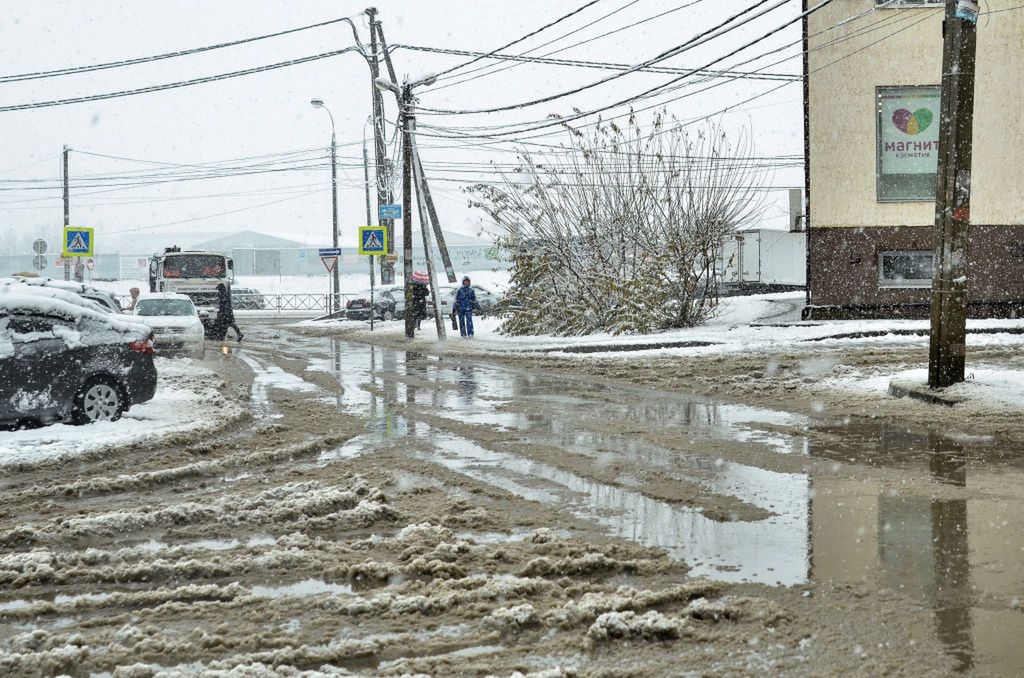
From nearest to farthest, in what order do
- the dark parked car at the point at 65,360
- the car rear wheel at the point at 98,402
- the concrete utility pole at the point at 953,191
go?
the dark parked car at the point at 65,360
the car rear wheel at the point at 98,402
the concrete utility pole at the point at 953,191

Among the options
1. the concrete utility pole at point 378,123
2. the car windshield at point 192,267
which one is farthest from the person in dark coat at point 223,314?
the concrete utility pole at point 378,123

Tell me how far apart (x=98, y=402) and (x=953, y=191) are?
31.8ft

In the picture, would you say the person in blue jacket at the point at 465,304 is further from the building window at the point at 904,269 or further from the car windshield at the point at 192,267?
the car windshield at the point at 192,267

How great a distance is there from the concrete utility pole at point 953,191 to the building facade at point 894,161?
13.0 m

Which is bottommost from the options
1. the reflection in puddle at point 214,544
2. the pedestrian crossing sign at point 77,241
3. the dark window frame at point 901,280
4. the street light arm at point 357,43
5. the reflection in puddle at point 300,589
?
the reflection in puddle at point 214,544

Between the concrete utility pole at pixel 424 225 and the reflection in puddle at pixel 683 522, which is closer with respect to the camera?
the reflection in puddle at pixel 683 522

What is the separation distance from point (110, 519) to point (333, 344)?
67.6 ft

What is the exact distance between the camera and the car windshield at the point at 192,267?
116 feet

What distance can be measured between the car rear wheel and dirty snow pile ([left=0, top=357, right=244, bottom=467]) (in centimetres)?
15

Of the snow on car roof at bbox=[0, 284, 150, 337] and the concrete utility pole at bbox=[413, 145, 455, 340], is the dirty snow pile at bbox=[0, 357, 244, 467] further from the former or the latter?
the concrete utility pole at bbox=[413, 145, 455, 340]

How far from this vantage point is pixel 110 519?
6723mm

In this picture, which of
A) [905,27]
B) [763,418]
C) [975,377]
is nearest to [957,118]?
[975,377]

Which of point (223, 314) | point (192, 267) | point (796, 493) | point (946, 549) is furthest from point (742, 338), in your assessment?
point (192, 267)

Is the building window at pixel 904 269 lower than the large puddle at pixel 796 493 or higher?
higher
